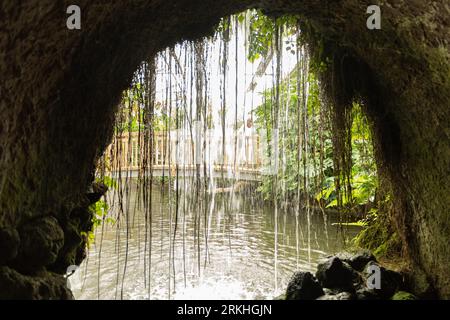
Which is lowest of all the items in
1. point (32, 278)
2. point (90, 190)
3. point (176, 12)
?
point (32, 278)

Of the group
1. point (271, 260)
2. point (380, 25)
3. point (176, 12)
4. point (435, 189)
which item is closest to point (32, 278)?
point (176, 12)

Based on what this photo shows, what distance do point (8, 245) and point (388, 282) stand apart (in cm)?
372

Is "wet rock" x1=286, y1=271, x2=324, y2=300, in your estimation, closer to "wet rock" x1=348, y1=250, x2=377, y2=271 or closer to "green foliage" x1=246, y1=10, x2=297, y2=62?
"wet rock" x1=348, y1=250, x2=377, y2=271

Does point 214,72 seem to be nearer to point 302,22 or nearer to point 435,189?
point 302,22

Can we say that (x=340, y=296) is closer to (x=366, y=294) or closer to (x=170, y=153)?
(x=366, y=294)

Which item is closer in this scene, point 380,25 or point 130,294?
point 380,25

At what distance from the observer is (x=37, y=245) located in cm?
227

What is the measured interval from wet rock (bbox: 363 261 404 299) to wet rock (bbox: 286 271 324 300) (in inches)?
23.4

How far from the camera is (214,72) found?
3643 mm

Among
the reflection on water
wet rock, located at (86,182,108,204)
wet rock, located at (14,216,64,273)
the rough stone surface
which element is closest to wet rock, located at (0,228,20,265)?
wet rock, located at (14,216,64,273)

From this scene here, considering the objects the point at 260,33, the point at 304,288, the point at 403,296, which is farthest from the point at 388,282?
the point at 260,33

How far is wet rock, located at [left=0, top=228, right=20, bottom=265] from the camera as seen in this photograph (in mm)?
1991

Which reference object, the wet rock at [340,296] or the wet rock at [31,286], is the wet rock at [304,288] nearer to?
the wet rock at [340,296]

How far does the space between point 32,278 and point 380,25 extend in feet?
10.1
